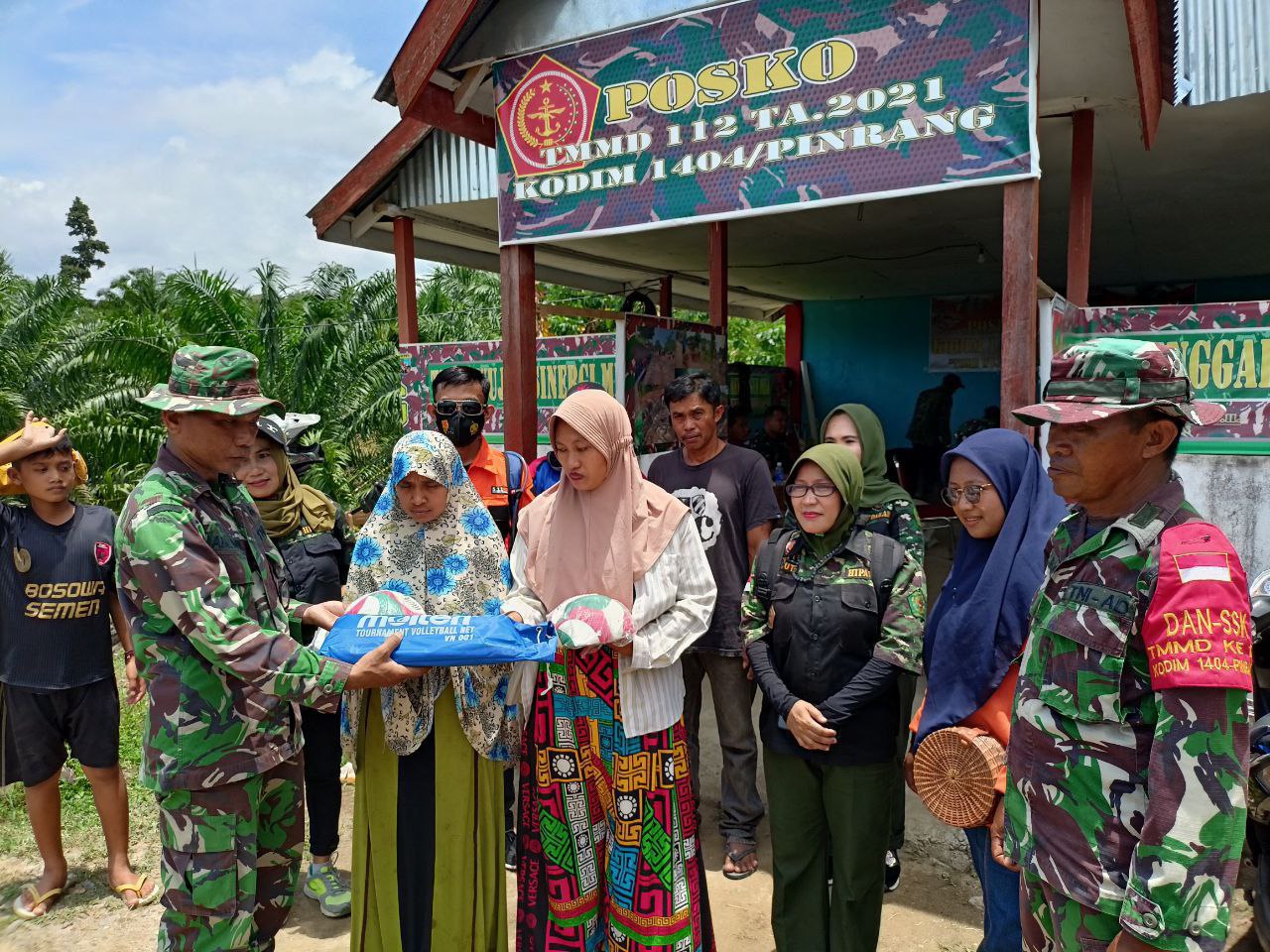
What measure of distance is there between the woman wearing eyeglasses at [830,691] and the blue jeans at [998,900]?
0.98 ft

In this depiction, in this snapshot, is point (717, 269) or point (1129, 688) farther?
point (717, 269)

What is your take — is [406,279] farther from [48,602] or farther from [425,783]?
[425,783]

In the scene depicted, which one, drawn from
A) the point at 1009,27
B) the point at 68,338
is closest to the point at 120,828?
the point at 1009,27

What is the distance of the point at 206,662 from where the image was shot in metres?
Answer: 2.30

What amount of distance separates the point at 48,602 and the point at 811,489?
Result: 3065 millimetres

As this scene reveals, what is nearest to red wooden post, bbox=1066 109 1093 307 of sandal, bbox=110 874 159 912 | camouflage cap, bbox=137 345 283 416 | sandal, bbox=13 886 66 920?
camouflage cap, bbox=137 345 283 416

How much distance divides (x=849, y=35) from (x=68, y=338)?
29.6 ft

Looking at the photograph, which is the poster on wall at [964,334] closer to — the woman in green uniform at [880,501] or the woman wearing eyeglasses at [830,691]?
the woman in green uniform at [880,501]

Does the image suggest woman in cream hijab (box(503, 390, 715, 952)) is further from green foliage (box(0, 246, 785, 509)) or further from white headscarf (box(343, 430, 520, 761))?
green foliage (box(0, 246, 785, 509))

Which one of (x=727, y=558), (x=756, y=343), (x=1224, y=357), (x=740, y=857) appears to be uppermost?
(x=756, y=343)

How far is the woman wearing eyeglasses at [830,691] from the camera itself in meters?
2.57

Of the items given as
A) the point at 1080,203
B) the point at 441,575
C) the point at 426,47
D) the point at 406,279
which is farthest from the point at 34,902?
the point at 1080,203

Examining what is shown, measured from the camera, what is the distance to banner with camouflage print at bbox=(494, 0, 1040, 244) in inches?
128

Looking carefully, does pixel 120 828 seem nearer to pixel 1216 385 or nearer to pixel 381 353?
pixel 1216 385
